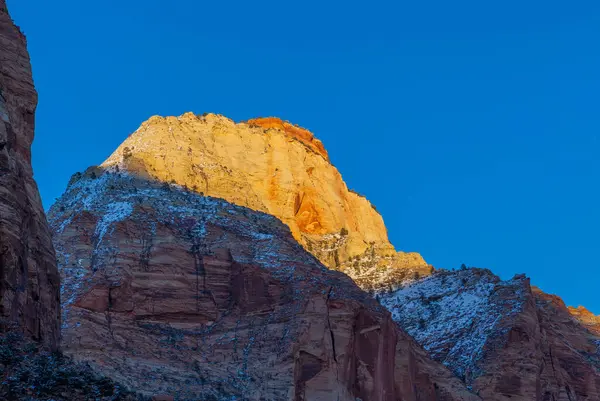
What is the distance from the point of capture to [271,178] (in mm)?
109875

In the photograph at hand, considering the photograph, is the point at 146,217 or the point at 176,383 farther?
the point at 146,217

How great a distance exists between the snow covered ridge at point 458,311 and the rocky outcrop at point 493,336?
0.23 ft

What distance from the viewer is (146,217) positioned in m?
66.6

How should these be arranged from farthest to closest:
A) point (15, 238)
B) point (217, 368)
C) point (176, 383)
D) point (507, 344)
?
point (507, 344)
point (217, 368)
point (176, 383)
point (15, 238)

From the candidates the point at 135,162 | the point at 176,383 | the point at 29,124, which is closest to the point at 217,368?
the point at 176,383

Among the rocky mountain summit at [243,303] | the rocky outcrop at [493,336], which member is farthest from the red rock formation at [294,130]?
the rocky outcrop at [493,336]

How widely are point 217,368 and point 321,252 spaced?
165 ft

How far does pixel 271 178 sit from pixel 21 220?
76.7 meters

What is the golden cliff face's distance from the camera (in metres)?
91.3

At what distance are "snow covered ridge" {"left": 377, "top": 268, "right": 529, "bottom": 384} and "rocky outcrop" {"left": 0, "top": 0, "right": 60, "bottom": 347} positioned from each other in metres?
45.4

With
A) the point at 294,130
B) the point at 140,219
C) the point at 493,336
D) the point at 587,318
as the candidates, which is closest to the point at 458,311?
the point at 493,336

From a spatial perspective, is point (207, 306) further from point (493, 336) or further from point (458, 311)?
point (458, 311)

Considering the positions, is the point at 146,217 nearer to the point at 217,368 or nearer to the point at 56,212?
the point at 56,212

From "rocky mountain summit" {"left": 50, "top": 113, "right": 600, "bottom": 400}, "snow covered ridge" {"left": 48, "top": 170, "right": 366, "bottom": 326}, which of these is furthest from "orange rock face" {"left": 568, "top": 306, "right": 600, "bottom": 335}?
"snow covered ridge" {"left": 48, "top": 170, "right": 366, "bottom": 326}
